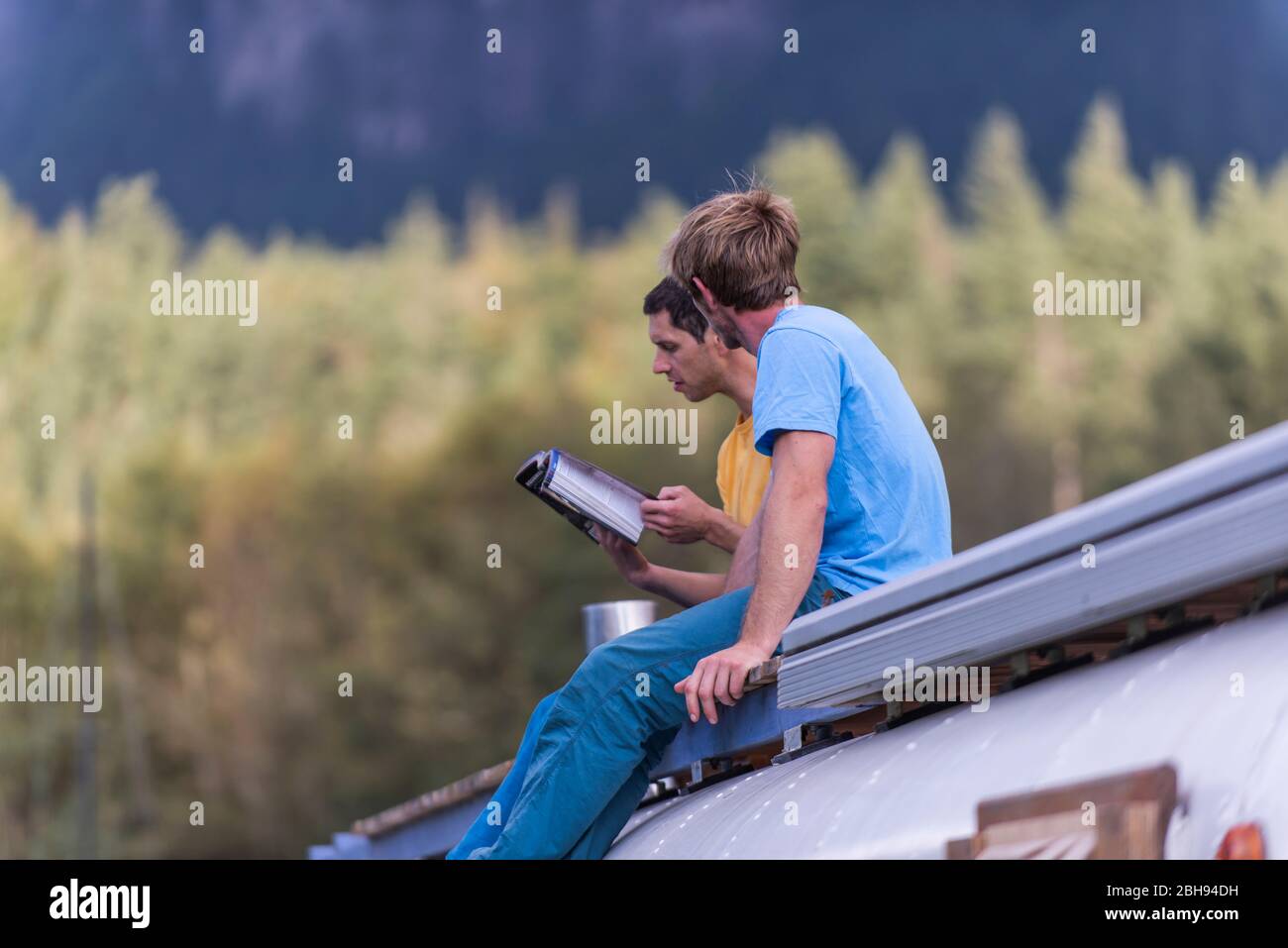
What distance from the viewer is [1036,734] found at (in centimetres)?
175

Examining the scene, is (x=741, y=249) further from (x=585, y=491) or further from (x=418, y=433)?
(x=418, y=433)

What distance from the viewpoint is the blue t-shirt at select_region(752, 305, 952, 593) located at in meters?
2.82

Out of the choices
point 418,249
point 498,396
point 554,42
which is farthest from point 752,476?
point 554,42

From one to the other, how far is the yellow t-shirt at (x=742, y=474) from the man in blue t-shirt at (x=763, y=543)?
665 mm

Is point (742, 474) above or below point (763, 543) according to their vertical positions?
above

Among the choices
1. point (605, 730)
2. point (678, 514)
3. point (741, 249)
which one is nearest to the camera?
point (605, 730)

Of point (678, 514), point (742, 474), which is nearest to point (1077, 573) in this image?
point (678, 514)

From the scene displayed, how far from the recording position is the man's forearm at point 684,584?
12.8 feet

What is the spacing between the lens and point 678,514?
3.46 meters

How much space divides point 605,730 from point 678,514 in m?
0.75

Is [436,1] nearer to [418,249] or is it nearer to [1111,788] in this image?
[418,249]

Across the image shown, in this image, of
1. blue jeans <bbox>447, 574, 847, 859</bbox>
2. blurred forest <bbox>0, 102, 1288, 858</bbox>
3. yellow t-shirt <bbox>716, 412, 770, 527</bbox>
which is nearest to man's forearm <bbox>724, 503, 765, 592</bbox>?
blue jeans <bbox>447, 574, 847, 859</bbox>

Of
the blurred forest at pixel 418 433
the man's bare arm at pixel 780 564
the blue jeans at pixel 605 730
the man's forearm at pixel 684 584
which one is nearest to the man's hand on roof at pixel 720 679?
the man's bare arm at pixel 780 564

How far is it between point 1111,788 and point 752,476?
225cm
